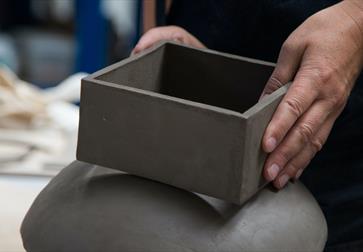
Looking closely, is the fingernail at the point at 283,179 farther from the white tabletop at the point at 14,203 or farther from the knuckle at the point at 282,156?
the white tabletop at the point at 14,203

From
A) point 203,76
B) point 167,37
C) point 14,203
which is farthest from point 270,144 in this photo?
point 14,203

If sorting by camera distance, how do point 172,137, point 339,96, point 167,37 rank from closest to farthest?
point 172,137
point 339,96
point 167,37

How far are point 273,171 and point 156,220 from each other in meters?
0.13

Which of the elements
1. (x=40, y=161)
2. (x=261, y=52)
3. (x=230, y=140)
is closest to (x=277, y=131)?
Result: (x=230, y=140)

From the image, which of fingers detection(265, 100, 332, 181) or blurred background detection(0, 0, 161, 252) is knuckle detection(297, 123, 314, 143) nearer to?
fingers detection(265, 100, 332, 181)

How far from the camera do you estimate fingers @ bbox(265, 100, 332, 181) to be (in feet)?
2.65

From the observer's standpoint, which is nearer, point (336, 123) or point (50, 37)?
point (336, 123)

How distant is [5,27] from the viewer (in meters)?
3.11

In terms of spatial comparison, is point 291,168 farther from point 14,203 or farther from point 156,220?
point 14,203

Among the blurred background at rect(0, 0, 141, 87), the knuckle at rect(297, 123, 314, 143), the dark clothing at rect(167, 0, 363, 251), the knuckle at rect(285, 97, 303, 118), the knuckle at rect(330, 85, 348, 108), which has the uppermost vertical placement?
the knuckle at rect(285, 97, 303, 118)

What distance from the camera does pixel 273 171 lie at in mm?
807

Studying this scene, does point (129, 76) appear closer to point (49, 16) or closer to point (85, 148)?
point (85, 148)

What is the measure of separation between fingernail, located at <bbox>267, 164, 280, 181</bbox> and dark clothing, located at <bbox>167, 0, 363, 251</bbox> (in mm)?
316

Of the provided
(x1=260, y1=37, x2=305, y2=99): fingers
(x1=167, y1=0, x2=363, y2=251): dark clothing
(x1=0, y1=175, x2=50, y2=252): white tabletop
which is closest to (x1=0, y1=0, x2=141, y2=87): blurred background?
(x1=0, y1=175, x2=50, y2=252): white tabletop
